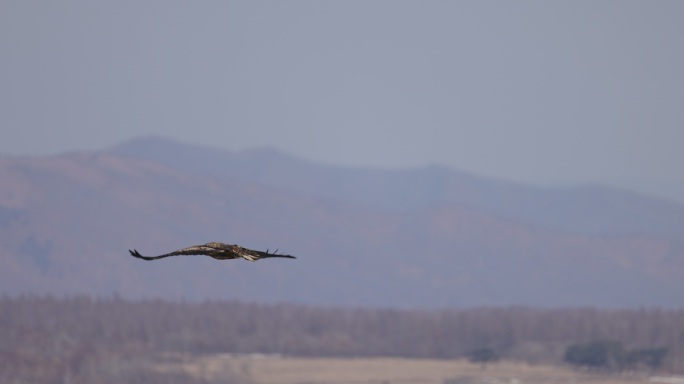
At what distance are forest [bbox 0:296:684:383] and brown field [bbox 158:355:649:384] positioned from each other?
380cm

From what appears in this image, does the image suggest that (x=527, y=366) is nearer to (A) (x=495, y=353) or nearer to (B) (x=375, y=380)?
(A) (x=495, y=353)

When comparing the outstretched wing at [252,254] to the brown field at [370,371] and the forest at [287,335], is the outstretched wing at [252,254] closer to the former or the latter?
the brown field at [370,371]

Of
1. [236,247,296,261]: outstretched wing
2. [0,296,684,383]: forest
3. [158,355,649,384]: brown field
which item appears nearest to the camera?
[236,247,296,261]: outstretched wing

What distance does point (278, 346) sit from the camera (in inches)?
5655

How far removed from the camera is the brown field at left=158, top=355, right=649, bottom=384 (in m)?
115

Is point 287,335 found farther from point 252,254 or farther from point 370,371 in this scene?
point 252,254

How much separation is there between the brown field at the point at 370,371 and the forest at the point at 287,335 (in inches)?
150

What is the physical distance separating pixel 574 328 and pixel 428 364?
114 ft

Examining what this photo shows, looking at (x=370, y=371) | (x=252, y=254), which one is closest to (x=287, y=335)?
(x=370, y=371)

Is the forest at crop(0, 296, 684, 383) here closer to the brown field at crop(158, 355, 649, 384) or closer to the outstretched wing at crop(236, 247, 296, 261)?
the brown field at crop(158, 355, 649, 384)

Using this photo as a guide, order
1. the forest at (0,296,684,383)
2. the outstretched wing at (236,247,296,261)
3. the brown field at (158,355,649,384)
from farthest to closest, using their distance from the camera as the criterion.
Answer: the forest at (0,296,684,383) → the brown field at (158,355,649,384) → the outstretched wing at (236,247,296,261)

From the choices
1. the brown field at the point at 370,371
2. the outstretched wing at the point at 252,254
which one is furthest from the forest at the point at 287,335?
the outstretched wing at the point at 252,254

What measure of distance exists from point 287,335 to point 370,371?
95.1 ft

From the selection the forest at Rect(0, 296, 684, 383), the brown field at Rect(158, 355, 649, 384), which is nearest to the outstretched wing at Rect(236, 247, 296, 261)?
the brown field at Rect(158, 355, 649, 384)
